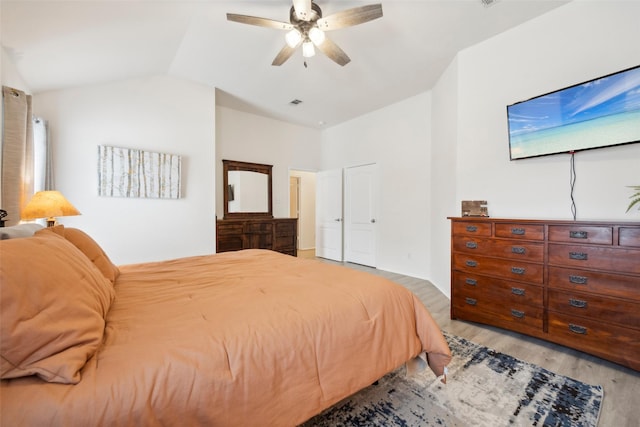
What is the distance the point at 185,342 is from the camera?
936 mm

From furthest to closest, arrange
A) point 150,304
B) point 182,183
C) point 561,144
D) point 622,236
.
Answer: point 182,183 → point 561,144 → point 622,236 → point 150,304

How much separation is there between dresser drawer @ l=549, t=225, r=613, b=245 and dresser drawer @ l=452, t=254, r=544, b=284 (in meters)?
0.28

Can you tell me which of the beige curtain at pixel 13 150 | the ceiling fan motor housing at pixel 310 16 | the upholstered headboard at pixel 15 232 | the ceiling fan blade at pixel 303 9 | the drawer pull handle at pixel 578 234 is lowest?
the drawer pull handle at pixel 578 234

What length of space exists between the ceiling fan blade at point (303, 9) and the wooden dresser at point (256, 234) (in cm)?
326

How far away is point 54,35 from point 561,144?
14.5ft

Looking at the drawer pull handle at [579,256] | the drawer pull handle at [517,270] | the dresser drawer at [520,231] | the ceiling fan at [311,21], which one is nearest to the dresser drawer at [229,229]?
the ceiling fan at [311,21]

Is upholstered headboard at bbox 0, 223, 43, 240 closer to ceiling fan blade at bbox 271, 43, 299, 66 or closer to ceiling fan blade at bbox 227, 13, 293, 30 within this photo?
ceiling fan blade at bbox 227, 13, 293, 30

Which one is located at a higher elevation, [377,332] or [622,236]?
[622,236]

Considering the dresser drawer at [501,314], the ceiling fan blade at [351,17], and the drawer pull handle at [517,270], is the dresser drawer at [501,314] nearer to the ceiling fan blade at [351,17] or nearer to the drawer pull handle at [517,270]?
the drawer pull handle at [517,270]

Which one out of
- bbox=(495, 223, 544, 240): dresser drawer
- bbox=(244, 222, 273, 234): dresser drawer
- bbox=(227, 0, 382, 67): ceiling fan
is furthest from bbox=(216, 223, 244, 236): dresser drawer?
bbox=(495, 223, 544, 240): dresser drawer

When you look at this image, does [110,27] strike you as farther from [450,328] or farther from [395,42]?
[450,328]

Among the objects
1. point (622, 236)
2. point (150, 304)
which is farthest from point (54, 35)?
point (622, 236)

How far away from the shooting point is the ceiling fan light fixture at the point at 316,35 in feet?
7.29

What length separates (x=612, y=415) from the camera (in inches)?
56.6
